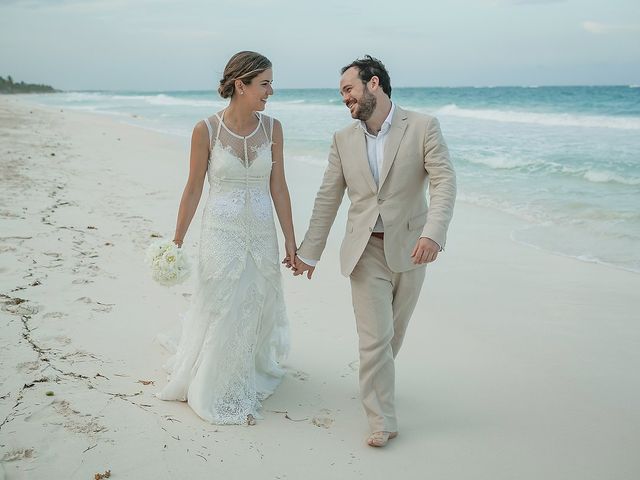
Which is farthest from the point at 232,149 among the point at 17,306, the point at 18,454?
the point at 17,306

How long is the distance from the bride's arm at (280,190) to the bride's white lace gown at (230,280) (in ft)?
0.20

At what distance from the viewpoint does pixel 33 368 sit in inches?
161

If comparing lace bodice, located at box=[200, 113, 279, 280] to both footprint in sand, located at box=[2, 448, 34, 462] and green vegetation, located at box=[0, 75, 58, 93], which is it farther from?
green vegetation, located at box=[0, 75, 58, 93]

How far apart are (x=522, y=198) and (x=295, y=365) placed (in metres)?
7.76

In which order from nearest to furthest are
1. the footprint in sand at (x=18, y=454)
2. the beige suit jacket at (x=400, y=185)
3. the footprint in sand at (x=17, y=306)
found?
1. the footprint in sand at (x=18, y=454)
2. the beige suit jacket at (x=400, y=185)
3. the footprint in sand at (x=17, y=306)

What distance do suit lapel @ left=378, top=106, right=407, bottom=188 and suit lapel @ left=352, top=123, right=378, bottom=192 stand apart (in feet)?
0.24

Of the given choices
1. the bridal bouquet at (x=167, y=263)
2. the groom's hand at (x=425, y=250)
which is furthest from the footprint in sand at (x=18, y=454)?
the groom's hand at (x=425, y=250)

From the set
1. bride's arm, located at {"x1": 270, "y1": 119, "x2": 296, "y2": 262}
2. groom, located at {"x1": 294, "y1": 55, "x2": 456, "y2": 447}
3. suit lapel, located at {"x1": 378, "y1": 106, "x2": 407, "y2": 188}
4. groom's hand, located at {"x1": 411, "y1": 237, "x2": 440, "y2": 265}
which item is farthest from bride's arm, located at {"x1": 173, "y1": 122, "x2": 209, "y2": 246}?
groom's hand, located at {"x1": 411, "y1": 237, "x2": 440, "y2": 265}

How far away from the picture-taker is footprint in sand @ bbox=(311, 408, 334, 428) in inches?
152

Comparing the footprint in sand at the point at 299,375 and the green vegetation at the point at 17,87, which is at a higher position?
the green vegetation at the point at 17,87

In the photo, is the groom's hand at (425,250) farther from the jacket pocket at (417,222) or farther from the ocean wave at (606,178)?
the ocean wave at (606,178)

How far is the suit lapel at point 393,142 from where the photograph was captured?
147 inches

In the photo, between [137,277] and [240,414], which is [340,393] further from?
[137,277]

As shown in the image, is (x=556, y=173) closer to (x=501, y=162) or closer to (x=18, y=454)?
(x=501, y=162)
